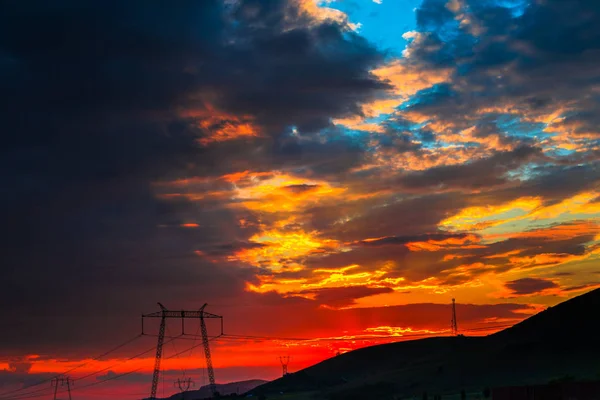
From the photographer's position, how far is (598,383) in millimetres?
63125

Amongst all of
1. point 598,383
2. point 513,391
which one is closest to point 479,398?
point 513,391

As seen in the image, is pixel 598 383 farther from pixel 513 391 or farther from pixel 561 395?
pixel 513 391

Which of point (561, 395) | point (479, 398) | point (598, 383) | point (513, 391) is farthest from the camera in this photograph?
point (479, 398)

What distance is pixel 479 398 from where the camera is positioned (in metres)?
188

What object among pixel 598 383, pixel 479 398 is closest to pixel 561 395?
pixel 598 383

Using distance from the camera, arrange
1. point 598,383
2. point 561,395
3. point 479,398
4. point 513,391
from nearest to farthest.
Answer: point 598,383
point 561,395
point 513,391
point 479,398

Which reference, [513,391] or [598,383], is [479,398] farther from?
[598,383]

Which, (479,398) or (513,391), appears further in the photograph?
(479,398)

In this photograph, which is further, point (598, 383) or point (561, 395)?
point (561, 395)

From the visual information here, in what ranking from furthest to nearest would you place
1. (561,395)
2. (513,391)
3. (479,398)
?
(479,398) < (513,391) < (561,395)

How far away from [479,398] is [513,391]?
12024 cm

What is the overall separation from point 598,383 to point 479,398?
132 metres

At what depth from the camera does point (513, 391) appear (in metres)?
74.9

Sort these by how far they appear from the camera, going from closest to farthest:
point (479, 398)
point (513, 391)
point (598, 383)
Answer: point (598, 383)
point (513, 391)
point (479, 398)
